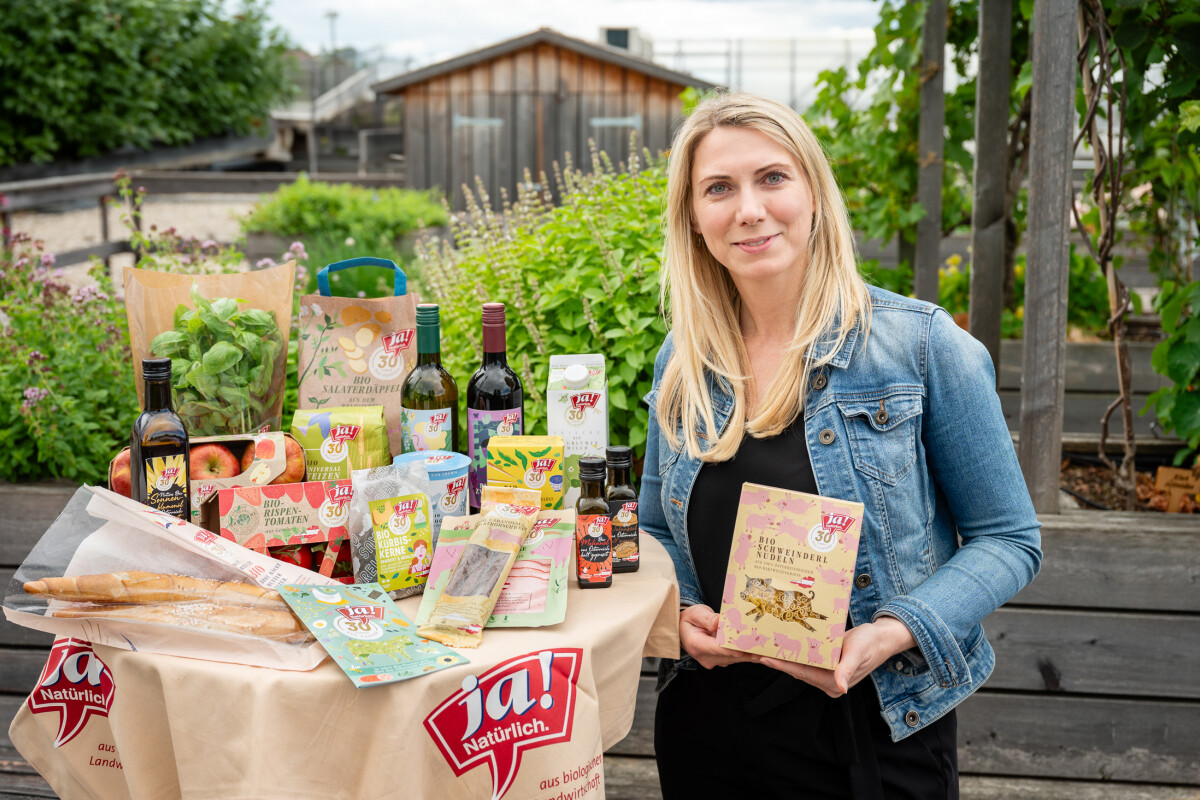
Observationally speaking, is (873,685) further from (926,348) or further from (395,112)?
(395,112)

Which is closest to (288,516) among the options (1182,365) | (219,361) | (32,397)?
(219,361)

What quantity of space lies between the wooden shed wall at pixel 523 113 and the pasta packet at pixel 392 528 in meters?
11.4

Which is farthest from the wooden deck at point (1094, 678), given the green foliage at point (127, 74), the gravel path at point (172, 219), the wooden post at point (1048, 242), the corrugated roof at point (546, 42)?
the green foliage at point (127, 74)

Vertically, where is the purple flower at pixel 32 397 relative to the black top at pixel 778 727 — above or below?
above

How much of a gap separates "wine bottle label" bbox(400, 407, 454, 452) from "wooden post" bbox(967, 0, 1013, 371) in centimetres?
244

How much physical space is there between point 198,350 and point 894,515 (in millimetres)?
1280

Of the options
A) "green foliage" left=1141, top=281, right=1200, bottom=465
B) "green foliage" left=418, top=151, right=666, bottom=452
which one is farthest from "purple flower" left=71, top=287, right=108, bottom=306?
"green foliage" left=1141, top=281, right=1200, bottom=465

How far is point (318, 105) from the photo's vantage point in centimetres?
2414

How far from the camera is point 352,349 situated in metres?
1.85

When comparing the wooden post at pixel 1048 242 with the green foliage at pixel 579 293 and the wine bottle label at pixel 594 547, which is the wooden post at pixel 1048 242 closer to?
the green foliage at pixel 579 293

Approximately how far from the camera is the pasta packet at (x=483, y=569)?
54.1 inches

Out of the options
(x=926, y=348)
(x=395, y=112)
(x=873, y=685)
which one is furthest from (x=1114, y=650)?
(x=395, y=112)

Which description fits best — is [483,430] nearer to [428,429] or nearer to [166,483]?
[428,429]

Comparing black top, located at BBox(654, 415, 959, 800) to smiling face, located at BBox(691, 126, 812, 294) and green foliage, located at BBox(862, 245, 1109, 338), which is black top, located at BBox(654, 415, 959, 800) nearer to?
smiling face, located at BBox(691, 126, 812, 294)
